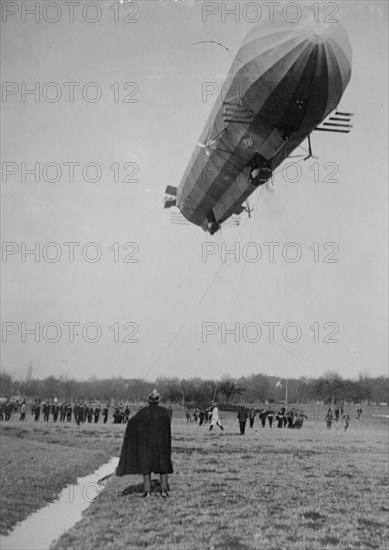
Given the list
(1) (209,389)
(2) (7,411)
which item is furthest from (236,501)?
(1) (209,389)

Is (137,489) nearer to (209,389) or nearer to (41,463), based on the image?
(41,463)

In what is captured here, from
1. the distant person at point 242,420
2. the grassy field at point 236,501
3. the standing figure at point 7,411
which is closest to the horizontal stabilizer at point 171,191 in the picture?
the grassy field at point 236,501

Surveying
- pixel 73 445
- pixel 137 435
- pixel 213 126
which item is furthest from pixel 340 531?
pixel 73 445

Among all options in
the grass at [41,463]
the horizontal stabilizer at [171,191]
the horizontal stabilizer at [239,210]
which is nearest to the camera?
the grass at [41,463]

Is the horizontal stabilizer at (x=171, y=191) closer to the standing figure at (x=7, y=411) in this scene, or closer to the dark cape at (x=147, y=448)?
the dark cape at (x=147, y=448)

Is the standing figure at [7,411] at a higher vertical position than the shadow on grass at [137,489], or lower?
lower

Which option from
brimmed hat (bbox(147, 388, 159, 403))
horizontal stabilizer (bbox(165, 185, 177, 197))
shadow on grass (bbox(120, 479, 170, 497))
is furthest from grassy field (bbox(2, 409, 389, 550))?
horizontal stabilizer (bbox(165, 185, 177, 197))
